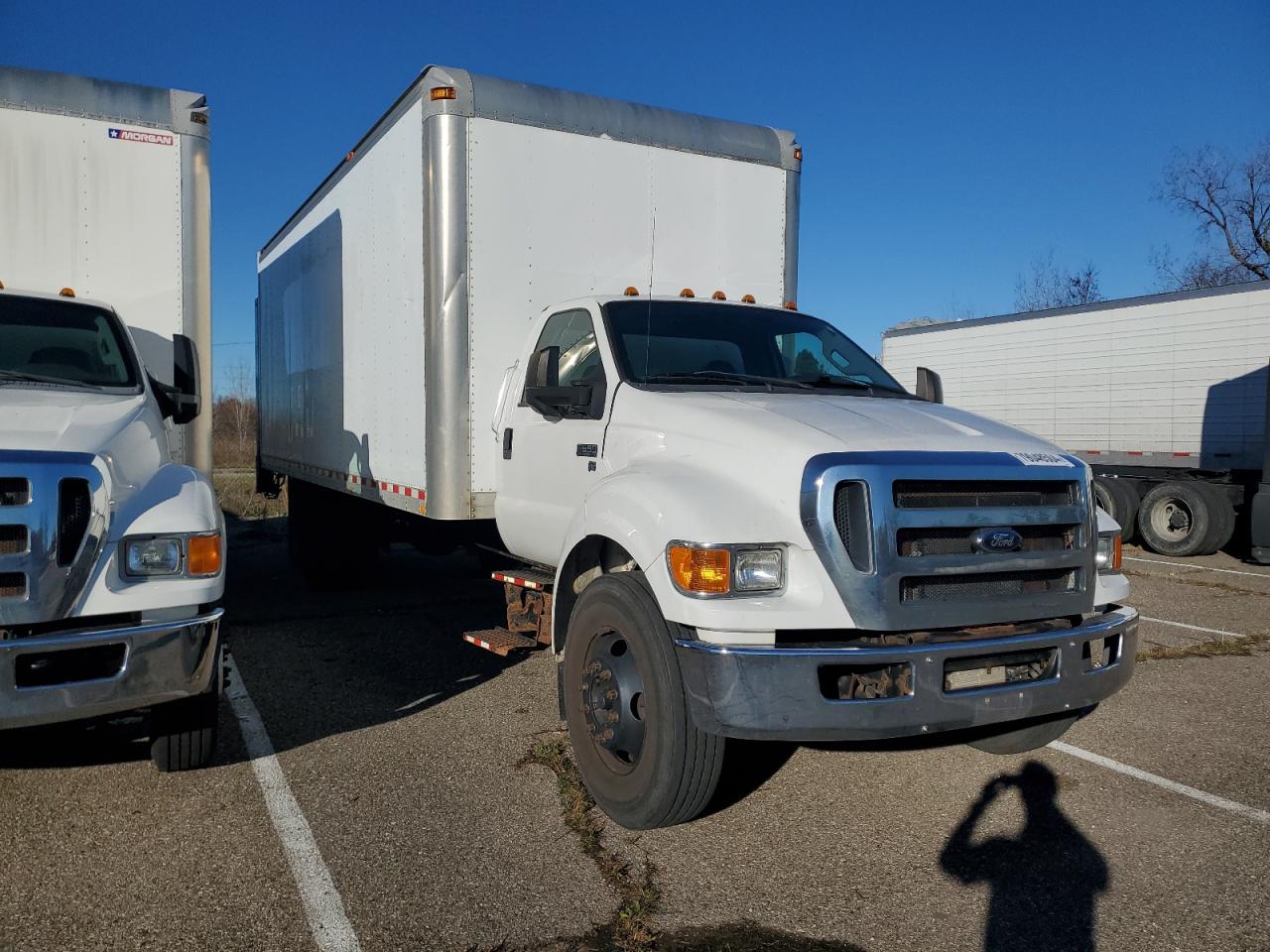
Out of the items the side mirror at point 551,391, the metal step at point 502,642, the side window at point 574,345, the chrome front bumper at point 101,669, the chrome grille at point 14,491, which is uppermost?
the side window at point 574,345

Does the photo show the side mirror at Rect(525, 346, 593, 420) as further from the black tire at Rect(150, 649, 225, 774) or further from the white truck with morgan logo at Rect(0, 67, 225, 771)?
the black tire at Rect(150, 649, 225, 774)

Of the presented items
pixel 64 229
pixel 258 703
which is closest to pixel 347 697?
pixel 258 703

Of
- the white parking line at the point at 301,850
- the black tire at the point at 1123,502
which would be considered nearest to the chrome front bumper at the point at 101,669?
the white parking line at the point at 301,850

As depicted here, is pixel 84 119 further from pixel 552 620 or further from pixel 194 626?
pixel 552 620

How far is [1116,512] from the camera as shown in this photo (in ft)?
45.4

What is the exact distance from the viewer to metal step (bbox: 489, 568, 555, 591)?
5129 millimetres

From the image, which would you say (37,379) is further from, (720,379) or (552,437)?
Result: (720,379)

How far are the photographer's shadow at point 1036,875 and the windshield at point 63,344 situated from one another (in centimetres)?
474

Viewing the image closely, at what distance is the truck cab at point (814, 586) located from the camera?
338cm

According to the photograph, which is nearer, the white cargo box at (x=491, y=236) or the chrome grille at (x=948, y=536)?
the chrome grille at (x=948, y=536)

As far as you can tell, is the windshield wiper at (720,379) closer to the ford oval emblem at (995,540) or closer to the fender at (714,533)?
the fender at (714,533)

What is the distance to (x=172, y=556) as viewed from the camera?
3.84 m

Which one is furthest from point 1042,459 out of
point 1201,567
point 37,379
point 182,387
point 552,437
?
point 1201,567

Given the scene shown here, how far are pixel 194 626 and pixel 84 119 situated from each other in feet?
12.6
